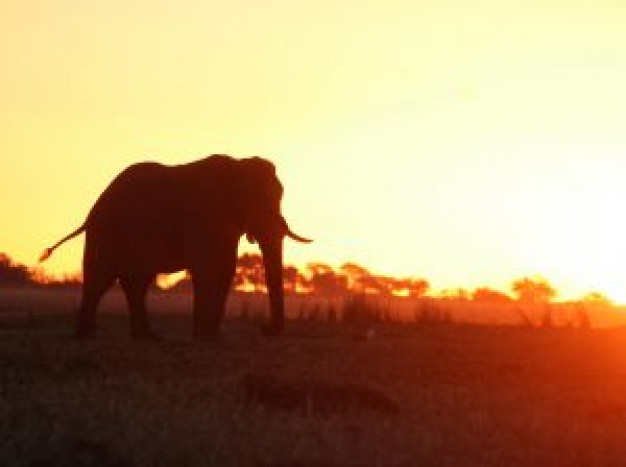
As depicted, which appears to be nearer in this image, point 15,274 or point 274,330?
point 274,330

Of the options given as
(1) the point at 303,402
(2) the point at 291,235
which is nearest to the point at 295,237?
(2) the point at 291,235

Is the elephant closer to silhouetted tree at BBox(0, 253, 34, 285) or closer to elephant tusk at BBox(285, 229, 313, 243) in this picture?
elephant tusk at BBox(285, 229, 313, 243)

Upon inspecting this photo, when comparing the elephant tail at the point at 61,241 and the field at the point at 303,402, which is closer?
the field at the point at 303,402

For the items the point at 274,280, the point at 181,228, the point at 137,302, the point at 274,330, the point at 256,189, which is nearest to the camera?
the point at 274,330

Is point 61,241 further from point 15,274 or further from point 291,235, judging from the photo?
point 15,274

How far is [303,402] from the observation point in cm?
1236

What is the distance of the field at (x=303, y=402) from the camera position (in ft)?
30.9

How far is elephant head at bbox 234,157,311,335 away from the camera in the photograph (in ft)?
63.6

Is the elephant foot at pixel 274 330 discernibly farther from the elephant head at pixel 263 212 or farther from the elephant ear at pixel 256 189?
the elephant ear at pixel 256 189

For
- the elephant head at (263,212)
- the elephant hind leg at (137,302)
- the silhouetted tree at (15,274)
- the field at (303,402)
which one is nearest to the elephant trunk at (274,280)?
the elephant head at (263,212)

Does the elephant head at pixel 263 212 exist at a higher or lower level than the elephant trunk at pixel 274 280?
higher

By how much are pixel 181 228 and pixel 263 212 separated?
1.24 meters

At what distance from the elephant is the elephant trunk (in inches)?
0.6

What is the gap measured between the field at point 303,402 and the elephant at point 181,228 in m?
0.79
